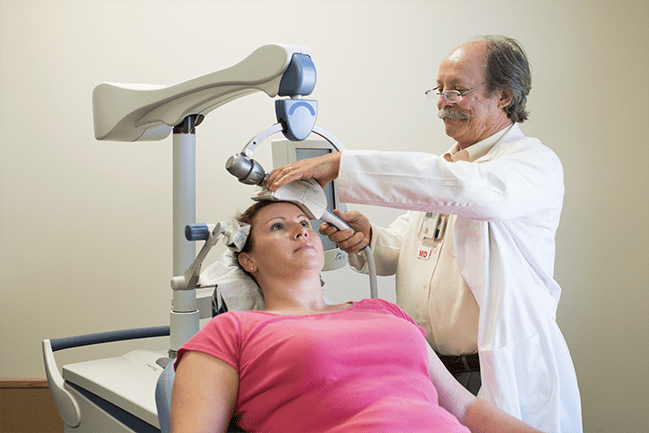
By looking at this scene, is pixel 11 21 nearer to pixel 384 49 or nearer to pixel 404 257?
pixel 384 49

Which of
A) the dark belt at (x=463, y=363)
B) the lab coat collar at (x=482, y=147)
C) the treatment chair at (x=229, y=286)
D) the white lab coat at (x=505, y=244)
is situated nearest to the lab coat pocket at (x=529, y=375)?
the white lab coat at (x=505, y=244)

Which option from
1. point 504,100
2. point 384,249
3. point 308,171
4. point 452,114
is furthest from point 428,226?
point 308,171

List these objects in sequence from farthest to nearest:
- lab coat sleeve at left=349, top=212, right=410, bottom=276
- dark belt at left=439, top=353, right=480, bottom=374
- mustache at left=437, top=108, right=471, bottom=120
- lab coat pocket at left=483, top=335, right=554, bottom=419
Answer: lab coat sleeve at left=349, top=212, right=410, bottom=276
mustache at left=437, top=108, right=471, bottom=120
dark belt at left=439, top=353, right=480, bottom=374
lab coat pocket at left=483, top=335, right=554, bottom=419

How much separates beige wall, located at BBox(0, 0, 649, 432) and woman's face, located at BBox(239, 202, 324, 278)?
1002mm

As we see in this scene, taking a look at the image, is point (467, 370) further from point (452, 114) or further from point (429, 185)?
point (452, 114)

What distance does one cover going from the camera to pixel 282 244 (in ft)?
5.02

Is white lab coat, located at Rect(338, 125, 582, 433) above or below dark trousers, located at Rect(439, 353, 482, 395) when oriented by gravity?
above

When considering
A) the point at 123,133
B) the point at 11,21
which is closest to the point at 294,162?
the point at 123,133

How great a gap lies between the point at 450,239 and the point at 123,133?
3.07 feet

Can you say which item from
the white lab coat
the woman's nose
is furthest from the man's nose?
the woman's nose

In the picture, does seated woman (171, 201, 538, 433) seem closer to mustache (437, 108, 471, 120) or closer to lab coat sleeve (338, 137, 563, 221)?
lab coat sleeve (338, 137, 563, 221)

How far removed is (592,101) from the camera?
2.53 meters

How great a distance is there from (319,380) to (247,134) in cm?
153

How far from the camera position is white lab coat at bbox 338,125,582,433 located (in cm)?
146
